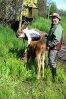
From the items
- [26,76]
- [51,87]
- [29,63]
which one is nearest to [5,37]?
[29,63]

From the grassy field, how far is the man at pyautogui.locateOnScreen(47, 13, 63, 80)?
36 cm

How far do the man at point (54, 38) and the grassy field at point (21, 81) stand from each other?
1.17 ft

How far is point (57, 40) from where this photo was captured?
10594mm

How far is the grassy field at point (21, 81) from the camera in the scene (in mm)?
8953

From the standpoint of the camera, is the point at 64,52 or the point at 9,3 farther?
the point at 9,3

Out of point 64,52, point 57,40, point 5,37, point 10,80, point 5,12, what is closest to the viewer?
point 10,80

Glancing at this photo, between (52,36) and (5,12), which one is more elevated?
(52,36)

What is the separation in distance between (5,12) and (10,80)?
9.95m

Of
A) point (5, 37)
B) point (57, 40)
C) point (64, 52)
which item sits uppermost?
point (57, 40)

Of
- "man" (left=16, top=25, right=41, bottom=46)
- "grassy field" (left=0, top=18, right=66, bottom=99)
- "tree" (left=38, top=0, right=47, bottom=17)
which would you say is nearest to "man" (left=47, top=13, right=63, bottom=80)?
"grassy field" (left=0, top=18, right=66, bottom=99)

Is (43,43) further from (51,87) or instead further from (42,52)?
(51,87)

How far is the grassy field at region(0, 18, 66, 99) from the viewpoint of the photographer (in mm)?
8953

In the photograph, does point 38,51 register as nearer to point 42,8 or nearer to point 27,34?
point 27,34

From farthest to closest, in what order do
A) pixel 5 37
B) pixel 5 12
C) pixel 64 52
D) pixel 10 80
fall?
pixel 5 12, pixel 64 52, pixel 5 37, pixel 10 80
